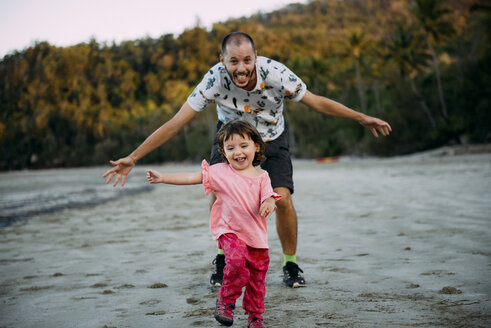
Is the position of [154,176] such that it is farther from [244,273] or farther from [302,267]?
[302,267]

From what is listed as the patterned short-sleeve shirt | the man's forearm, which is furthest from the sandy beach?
the patterned short-sleeve shirt

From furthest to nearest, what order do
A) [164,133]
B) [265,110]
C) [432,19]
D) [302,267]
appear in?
[432,19]
[302,267]
[265,110]
[164,133]

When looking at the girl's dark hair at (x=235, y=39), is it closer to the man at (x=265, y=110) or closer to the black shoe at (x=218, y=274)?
the man at (x=265, y=110)

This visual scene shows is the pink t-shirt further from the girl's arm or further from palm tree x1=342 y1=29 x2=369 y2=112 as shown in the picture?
palm tree x1=342 y1=29 x2=369 y2=112

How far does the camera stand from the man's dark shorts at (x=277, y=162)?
134 inches

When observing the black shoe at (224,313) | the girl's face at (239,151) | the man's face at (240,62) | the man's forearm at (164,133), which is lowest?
the black shoe at (224,313)

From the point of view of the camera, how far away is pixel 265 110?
3463 mm

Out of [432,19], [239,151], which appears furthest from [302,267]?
[432,19]

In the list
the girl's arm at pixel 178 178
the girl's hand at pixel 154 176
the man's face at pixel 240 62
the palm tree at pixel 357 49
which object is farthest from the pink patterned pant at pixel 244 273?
the palm tree at pixel 357 49

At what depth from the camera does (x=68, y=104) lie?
9825 centimetres

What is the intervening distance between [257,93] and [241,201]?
1.02 metres

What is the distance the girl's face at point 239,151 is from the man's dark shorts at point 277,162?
69 cm

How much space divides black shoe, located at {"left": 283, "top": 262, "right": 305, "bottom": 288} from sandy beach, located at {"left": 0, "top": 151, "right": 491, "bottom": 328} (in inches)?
2.4

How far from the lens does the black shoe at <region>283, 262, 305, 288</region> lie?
3.29 m
